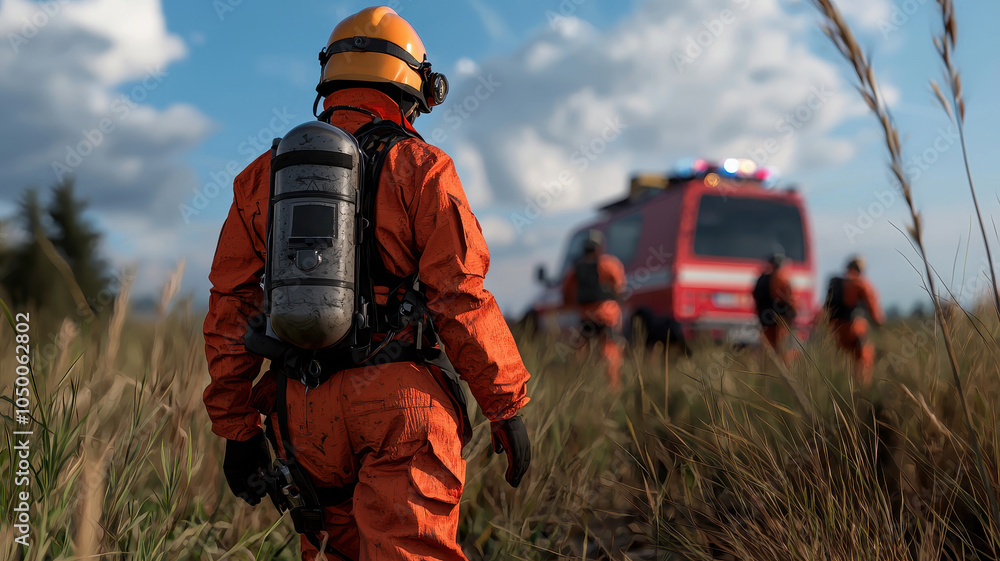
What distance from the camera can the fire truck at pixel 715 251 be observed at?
746 cm

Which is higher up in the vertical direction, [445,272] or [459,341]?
[445,272]

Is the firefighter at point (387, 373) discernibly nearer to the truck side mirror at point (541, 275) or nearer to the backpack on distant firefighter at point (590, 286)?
the backpack on distant firefighter at point (590, 286)

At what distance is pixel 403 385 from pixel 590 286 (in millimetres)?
5197

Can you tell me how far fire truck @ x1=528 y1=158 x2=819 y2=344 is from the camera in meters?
7.46

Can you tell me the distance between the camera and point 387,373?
1.66m

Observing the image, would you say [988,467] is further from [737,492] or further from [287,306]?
[287,306]

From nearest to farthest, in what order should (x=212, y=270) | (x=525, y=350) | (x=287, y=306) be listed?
(x=287, y=306)
(x=212, y=270)
(x=525, y=350)

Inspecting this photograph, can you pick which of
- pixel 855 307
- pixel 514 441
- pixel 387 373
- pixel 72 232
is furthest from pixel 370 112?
pixel 72 232

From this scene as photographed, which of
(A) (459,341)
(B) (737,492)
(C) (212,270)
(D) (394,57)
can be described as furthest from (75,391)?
(B) (737,492)

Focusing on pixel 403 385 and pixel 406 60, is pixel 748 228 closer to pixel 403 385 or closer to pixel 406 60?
pixel 406 60

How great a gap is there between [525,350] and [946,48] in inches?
111

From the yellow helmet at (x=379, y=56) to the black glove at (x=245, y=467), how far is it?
1.09m

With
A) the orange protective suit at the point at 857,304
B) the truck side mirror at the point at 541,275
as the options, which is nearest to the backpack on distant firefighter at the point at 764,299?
the orange protective suit at the point at 857,304

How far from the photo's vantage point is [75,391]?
1799mm
